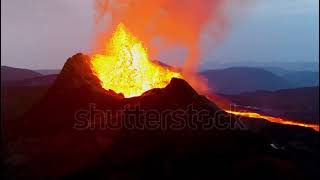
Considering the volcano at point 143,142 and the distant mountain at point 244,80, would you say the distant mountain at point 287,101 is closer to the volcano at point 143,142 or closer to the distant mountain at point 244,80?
the distant mountain at point 244,80

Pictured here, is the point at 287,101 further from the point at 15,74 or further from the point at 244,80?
the point at 244,80

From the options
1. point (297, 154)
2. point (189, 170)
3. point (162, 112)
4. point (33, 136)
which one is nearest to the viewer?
point (189, 170)

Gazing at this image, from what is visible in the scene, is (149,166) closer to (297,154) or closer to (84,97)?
(84,97)

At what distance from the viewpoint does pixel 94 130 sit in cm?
2492

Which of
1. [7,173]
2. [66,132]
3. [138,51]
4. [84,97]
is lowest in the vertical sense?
[7,173]

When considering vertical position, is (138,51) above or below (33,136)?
above

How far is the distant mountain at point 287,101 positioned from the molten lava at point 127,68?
98.3ft

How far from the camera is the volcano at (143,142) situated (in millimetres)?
22656

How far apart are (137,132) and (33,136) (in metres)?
5.91

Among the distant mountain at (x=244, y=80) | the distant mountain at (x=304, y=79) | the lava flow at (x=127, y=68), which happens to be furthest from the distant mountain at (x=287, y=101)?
the distant mountain at (x=304, y=79)

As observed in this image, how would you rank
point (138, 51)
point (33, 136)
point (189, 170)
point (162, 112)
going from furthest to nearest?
point (138, 51)
point (33, 136)
point (162, 112)
point (189, 170)

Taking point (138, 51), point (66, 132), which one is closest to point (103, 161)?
point (66, 132)

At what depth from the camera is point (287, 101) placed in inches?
2926

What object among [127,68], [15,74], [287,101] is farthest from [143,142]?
[15,74]
